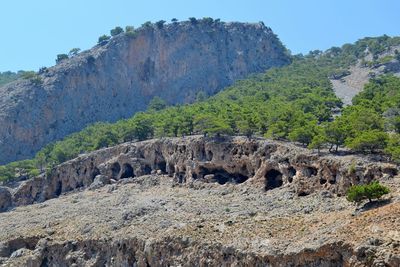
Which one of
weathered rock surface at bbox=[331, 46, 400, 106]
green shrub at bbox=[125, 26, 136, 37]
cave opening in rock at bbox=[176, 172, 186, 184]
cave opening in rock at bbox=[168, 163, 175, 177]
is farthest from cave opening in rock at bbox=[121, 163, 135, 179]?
green shrub at bbox=[125, 26, 136, 37]

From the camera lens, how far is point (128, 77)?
11762 cm

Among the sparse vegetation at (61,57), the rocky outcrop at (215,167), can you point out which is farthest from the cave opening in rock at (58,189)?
the sparse vegetation at (61,57)

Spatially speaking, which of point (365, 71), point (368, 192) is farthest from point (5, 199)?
point (365, 71)

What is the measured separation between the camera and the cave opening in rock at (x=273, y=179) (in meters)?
53.4

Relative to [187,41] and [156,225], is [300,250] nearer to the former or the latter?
[156,225]

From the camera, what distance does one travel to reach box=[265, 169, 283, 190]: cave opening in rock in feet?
175

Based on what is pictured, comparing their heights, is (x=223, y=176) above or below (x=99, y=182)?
below

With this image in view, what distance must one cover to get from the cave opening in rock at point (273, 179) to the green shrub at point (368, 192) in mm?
14141

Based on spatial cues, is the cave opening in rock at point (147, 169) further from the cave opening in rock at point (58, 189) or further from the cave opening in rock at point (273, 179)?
the cave opening in rock at point (273, 179)

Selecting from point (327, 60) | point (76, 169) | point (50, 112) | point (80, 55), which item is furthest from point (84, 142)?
point (327, 60)

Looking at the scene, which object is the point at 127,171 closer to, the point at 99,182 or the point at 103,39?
the point at 99,182

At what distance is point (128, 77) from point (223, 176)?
2464 inches

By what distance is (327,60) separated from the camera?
131125 mm

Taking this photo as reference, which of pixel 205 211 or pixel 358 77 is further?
pixel 358 77
